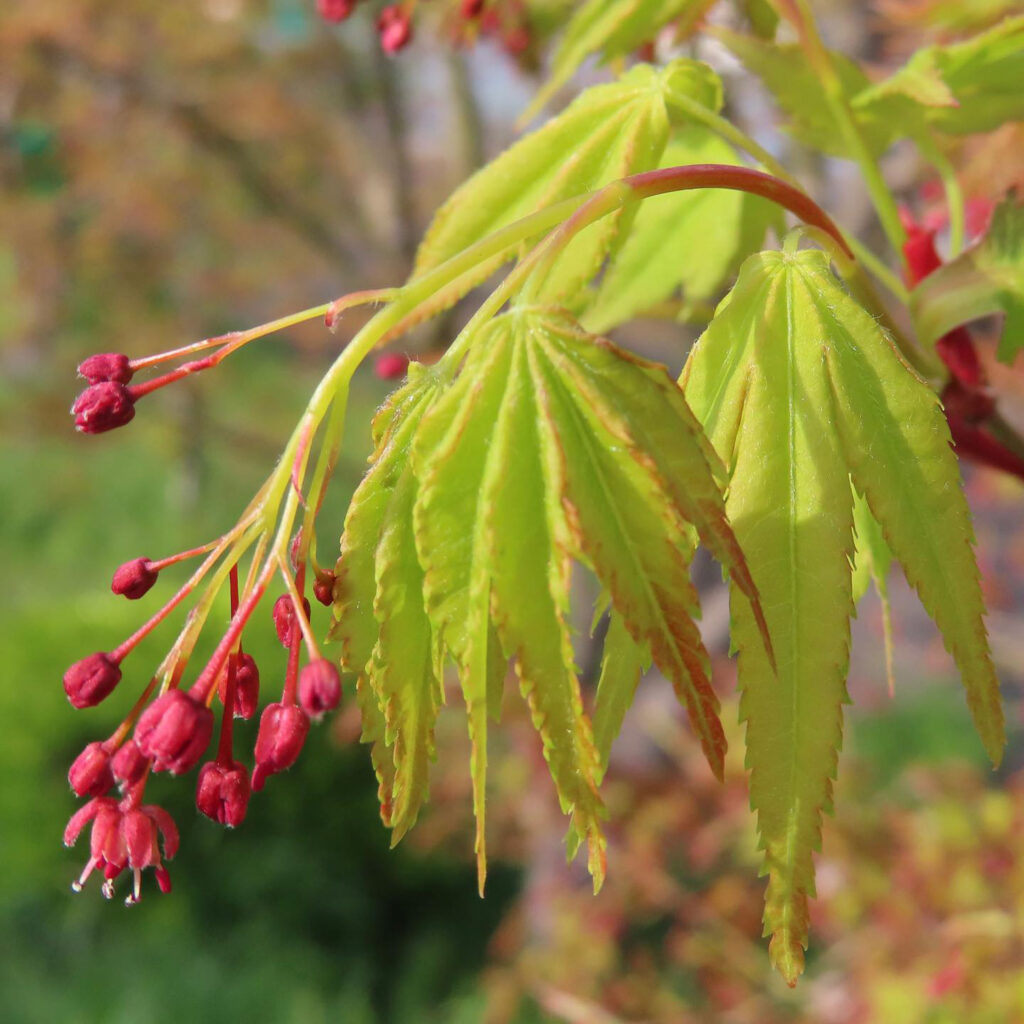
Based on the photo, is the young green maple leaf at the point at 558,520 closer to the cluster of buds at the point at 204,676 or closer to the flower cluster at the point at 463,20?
the cluster of buds at the point at 204,676

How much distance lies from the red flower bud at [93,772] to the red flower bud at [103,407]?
0.17 metres

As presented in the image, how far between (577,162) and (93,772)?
0.51m

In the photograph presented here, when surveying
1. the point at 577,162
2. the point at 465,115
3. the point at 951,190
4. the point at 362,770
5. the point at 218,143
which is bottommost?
the point at 362,770

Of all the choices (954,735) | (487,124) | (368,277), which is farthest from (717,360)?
(954,735)

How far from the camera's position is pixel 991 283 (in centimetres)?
75

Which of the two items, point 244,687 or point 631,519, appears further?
point 244,687

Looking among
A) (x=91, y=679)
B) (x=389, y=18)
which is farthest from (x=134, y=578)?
(x=389, y=18)

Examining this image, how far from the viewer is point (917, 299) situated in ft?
2.64

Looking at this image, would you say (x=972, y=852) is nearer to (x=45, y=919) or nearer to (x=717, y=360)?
(x=717, y=360)

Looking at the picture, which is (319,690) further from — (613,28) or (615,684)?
(613,28)

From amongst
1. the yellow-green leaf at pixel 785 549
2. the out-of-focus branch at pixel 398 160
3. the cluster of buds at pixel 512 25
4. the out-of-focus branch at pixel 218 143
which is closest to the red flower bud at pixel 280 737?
the yellow-green leaf at pixel 785 549

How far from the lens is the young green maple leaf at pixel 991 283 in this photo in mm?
746

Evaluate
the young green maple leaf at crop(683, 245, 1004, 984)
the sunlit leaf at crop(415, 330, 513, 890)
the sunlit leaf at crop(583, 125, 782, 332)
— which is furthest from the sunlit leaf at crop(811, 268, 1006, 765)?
the sunlit leaf at crop(583, 125, 782, 332)

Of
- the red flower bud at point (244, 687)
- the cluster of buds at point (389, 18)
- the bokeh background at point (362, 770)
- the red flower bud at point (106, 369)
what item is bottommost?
the bokeh background at point (362, 770)
